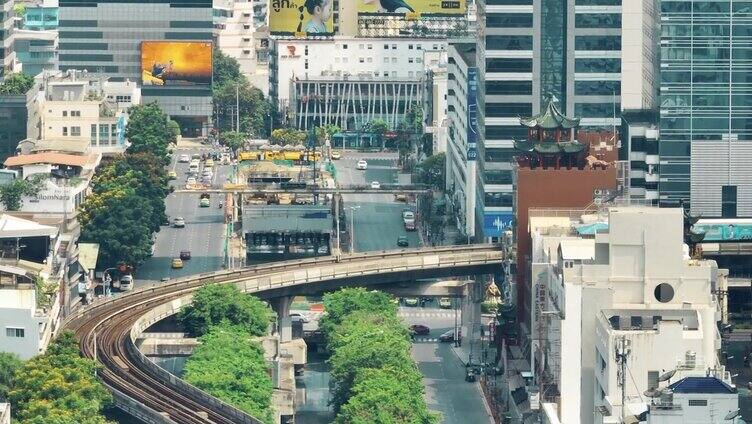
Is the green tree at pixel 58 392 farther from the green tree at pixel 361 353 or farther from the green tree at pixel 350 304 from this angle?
the green tree at pixel 350 304

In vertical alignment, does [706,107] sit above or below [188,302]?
above

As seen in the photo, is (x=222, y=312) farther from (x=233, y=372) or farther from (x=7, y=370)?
(x=7, y=370)

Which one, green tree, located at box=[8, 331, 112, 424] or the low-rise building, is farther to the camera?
green tree, located at box=[8, 331, 112, 424]

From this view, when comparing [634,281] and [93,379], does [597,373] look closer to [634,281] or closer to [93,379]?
[634,281]

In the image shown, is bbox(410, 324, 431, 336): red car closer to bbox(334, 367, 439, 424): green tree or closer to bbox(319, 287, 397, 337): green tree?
bbox(319, 287, 397, 337): green tree

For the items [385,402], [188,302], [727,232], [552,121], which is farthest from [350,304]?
[385,402]

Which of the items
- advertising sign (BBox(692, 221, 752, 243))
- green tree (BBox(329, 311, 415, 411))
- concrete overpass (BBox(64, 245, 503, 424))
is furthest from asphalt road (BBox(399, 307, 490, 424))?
advertising sign (BBox(692, 221, 752, 243))
